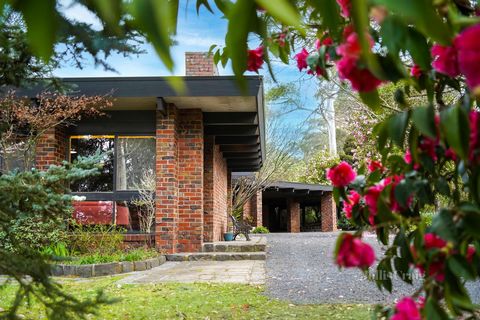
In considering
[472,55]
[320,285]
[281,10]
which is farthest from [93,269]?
[281,10]

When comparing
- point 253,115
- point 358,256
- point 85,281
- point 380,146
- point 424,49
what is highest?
point 253,115

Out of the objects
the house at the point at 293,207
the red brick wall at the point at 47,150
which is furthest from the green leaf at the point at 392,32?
the house at the point at 293,207

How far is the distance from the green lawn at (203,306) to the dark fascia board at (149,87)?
139 inches

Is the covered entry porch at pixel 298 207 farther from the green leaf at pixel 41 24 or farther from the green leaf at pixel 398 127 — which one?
the green leaf at pixel 41 24

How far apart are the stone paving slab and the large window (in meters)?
1.47

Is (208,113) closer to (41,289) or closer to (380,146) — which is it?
(41,289)

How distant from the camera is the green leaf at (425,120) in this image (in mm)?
848

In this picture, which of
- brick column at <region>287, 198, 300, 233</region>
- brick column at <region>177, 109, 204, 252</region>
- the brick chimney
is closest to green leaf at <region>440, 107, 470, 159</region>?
brick column at <region>177, 109, 204, 252</region>

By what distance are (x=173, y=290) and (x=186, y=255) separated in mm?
3161

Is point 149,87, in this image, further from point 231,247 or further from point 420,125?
point 420,125

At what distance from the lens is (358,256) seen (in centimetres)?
97

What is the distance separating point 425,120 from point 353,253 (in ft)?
0.95

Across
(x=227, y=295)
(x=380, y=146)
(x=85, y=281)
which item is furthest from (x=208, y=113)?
(x=380, y=146)

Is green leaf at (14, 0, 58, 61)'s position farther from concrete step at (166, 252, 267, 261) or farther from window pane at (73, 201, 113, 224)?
window pane at (73, 201, 113, 224)
